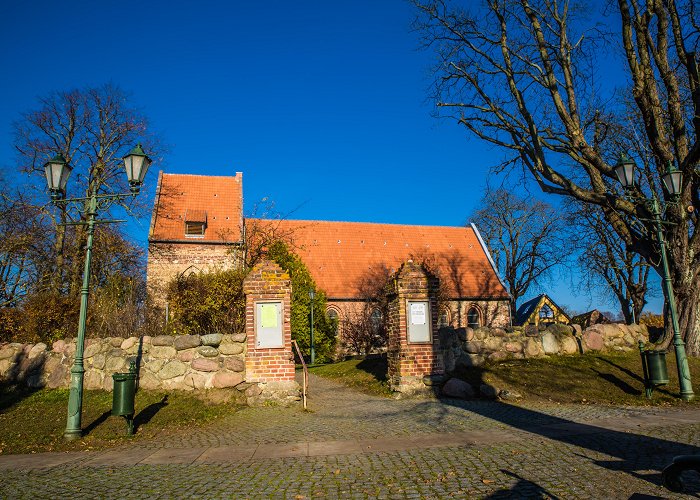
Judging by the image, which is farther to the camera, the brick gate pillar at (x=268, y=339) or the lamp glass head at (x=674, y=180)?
the lamp glass head at (x=674, y=180)

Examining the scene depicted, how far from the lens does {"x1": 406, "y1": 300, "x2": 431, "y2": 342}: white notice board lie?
10930mm

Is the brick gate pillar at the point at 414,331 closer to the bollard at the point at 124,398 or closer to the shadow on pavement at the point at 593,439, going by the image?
the shadow on pavement at the point at 593,439

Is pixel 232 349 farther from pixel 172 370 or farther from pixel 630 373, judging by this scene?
pixel 630 373

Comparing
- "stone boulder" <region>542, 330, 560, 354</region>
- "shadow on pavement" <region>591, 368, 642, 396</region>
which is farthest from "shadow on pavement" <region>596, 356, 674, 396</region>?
"stone boulder" <region>542, 330, 560, 354</region>

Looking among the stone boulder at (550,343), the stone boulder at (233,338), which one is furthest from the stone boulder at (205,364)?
the stone boulder at (550,343)

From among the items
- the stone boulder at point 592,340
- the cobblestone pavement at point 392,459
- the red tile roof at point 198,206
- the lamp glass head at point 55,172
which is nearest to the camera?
the cobblestone pavement at point 392,459

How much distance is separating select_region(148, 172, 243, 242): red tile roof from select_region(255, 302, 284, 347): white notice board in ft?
57.9

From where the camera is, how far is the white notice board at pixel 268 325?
999 centimetres

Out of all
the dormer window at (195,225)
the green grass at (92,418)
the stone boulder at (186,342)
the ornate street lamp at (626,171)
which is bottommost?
the green grass at (92,418)

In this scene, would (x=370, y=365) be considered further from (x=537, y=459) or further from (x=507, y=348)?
(x=537, y=459)

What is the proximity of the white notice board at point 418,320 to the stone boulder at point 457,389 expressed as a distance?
106 cm

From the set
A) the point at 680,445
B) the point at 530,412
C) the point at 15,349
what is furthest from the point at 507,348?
the point at 15,349

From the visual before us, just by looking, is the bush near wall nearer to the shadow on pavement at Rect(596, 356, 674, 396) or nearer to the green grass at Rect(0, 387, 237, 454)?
the green grass at Rect(0, 387, 237, 454)

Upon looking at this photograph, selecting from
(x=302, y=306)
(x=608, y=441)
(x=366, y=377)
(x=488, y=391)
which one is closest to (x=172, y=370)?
(x=366, y=377)
